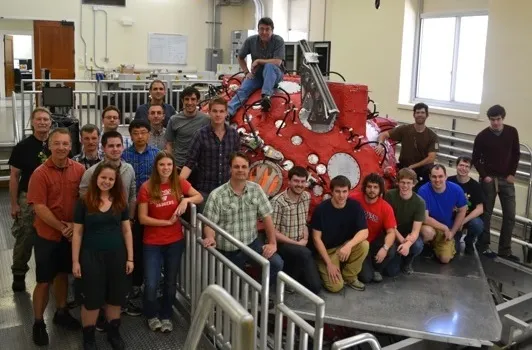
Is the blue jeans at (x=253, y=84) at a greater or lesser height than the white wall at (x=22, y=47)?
lesser

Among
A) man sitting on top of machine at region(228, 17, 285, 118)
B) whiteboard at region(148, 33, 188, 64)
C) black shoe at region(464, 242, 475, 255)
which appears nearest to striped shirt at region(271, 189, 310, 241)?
man sitting on top of machine at region(228, 17, 285, 118)

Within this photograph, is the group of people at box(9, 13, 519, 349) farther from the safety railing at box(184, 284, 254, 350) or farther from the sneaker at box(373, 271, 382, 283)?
the safety railing at box(184, 284, 254, 350)

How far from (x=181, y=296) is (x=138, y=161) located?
3.99 ft

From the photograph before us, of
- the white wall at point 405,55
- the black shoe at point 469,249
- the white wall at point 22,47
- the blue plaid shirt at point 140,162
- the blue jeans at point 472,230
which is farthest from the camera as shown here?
the white wall at point 22,47

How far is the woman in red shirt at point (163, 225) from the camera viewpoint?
3.94 metres

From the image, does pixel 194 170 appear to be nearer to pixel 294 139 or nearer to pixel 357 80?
pixel 294 139

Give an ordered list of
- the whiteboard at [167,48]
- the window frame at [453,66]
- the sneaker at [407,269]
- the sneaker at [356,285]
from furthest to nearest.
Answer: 1. the whiteboard at [167,48]
2. the window frame at [453,66]
3. the sneaker at [407,269]
4. the sneaker at [356,285]

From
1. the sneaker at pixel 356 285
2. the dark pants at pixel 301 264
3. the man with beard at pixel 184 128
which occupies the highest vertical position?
the man with beard at pixel 184 128

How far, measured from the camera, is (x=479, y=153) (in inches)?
257

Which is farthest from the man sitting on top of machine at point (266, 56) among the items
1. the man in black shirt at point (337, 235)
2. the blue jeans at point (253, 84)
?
the man in black shirt at point (337, 235)

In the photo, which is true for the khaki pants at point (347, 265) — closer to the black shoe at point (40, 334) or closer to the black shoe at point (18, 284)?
the black shoe at point (40, 334)

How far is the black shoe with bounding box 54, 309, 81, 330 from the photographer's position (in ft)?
13.7

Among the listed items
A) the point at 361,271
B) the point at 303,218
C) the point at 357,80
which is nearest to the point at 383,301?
the point at 361,271

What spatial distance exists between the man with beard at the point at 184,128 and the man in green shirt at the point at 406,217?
1.85 meters
